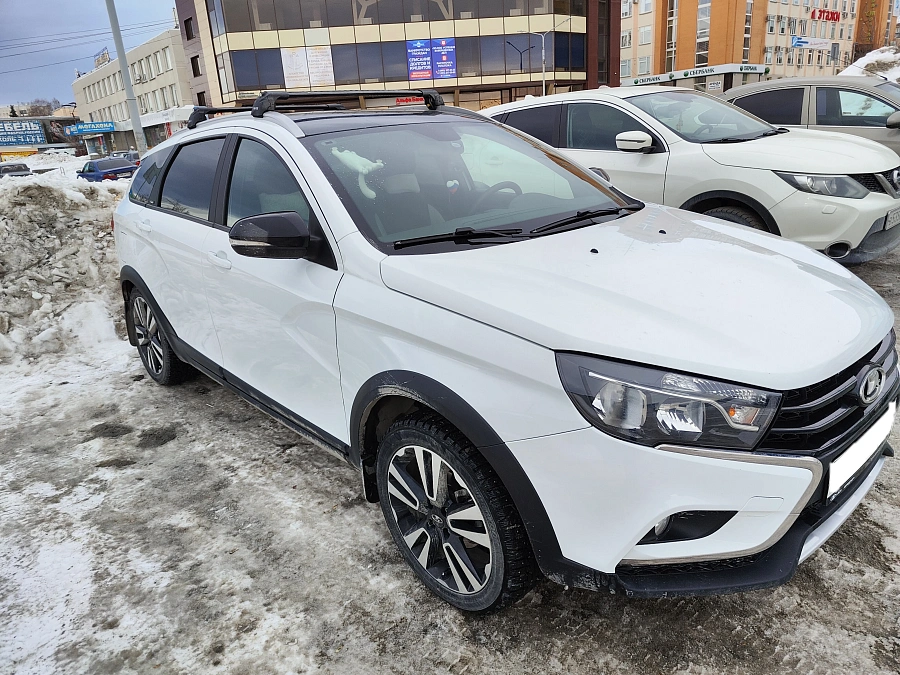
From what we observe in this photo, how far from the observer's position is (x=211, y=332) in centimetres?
338

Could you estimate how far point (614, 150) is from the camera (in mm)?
5852

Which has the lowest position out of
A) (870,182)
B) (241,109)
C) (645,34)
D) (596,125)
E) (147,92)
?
(870,182)

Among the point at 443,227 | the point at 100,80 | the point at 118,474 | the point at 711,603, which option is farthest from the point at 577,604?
the point at 100,80

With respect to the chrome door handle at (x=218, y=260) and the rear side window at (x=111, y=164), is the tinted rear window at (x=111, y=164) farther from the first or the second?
the chrome door handle at (x=218, y=260)

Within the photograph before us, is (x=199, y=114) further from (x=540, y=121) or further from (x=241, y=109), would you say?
(x=540, y=121)

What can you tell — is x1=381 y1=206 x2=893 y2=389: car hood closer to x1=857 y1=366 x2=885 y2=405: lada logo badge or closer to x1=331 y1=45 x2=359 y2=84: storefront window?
x1=857 y1=366 x2=885 y2=405: lada logo badge

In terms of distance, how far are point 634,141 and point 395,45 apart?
41.9 m

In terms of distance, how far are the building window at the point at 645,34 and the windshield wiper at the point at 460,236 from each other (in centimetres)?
7193

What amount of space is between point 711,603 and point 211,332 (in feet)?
8.68

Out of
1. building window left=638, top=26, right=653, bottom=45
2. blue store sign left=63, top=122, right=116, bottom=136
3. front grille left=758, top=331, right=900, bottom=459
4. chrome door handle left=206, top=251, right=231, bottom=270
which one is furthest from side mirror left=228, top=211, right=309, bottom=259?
blue store sign left=63, top=122, right=116, bottom=136

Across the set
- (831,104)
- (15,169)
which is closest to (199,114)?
(831,104)

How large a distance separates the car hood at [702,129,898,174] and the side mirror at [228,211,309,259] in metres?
4.02

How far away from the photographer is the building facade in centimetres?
4131

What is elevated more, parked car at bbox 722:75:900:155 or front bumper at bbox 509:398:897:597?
parked car at bbox 722:75:900:155
